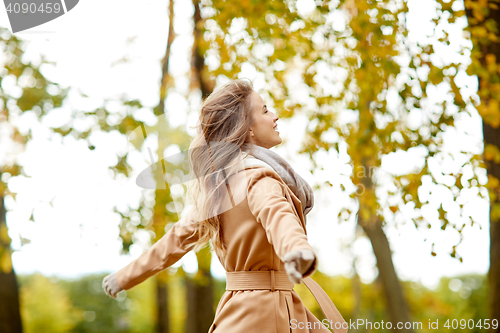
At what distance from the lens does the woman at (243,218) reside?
1942mm

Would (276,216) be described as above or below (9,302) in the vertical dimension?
above

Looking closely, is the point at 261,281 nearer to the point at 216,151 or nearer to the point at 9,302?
the point at 216,151

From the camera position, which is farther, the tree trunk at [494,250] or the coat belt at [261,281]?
the tree trunk at [494,250]

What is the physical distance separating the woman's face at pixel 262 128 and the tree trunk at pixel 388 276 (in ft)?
16.8

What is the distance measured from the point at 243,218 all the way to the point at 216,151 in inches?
13.9

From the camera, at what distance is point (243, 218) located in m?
2.02

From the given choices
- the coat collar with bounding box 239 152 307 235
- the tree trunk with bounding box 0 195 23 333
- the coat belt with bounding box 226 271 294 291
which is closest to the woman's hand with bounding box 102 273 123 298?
the coat belt with bounding box 226 271 294 291

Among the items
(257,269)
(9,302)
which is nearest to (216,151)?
(257,269)

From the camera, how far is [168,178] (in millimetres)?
3547

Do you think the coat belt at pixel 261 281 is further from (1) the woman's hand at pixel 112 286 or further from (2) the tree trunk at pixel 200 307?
(2) the tree trunk at pixel 200 307

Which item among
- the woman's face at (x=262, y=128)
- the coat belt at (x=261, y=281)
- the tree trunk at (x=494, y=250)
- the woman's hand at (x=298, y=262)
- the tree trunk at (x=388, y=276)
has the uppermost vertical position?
the woman's face at (x=262, y=128)

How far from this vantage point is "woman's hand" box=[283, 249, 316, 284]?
4.87 ft

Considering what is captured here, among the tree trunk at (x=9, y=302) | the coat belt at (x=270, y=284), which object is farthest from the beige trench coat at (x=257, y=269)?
the tree trunk at (x=9, y=302)

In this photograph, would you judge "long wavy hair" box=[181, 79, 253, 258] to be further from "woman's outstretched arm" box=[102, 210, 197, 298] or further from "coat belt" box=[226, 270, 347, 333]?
"coat belt" box=[226, 270, 347, 333]
